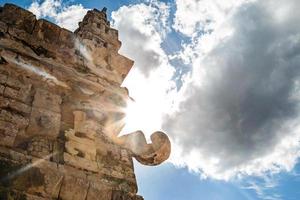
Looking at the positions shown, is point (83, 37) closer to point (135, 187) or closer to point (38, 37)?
point (38, 37)

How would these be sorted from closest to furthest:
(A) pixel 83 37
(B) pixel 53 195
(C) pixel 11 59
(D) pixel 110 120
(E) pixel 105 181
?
(B) pixel 53 195
(E) pixel 105 181
(C) pixel 11 59
(D) pixel 110 120
(A) pixel 83 37

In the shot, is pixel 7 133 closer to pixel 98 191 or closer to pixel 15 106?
pixel 15 106

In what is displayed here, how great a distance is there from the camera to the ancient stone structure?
402 cm

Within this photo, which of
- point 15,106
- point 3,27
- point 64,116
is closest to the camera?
point 15,106

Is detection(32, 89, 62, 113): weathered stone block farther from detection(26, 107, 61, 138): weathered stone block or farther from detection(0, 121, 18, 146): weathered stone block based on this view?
detection(0, 121, 18, 146): weathered stone block

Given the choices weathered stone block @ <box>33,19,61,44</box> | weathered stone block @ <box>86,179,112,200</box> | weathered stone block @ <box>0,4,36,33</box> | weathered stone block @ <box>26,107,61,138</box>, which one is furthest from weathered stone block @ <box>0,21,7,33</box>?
weathered stone block @ <box>86,179,112,200</box>

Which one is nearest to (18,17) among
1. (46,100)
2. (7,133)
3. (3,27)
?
(3,27)

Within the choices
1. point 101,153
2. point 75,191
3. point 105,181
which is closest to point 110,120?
point 101,153

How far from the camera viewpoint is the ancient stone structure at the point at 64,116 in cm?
402

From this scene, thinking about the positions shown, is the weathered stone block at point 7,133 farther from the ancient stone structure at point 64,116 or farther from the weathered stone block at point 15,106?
the weathered stone block at point 15,106

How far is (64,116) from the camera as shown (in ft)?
16.1

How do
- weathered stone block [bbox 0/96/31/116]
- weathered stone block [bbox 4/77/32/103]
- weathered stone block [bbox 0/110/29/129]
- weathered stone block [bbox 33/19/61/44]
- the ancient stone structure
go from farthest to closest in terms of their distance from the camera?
weathered stone block [bbox 33/19/61/44] < weathered stone block [bbox 4/77/32/103] < weathered stone block [bbox 0/96/31/116] < weathered stone block [bbox 0/110/29/129] < the ancient stone structure

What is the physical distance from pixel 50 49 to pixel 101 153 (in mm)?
1971

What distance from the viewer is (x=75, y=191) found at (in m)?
4.11
